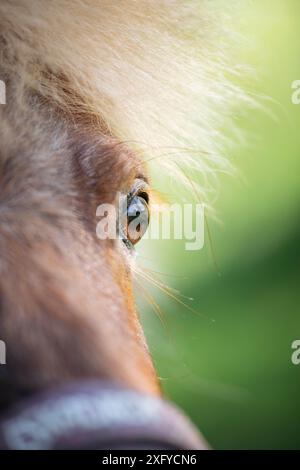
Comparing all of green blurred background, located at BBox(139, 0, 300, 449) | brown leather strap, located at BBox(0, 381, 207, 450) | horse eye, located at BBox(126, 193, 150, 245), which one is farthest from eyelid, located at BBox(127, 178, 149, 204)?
green blurred background, located at BBox(139, 0, 300, 449)

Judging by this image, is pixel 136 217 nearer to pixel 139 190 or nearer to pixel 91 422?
pixel 139 190

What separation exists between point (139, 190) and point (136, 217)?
2.2 inches

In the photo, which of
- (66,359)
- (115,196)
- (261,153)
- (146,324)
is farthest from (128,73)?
(261,153)

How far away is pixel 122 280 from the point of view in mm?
1120

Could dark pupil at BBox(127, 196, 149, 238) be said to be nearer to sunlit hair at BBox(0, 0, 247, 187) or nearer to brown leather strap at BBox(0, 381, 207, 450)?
sunlit hair at BBox(0, 0, 247, 187)

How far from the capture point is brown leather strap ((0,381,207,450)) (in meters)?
0.69

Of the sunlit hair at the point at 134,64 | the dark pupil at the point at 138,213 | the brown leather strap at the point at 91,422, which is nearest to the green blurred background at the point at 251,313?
the sunlit hair at the point at 134,64

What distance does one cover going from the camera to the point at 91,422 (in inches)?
27.3

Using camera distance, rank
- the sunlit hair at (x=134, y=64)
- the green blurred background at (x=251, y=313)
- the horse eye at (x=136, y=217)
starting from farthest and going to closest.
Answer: the green blurred background at (x=251, y=313), the horse eye at (x=136, y=217), the sunlit hair at (x=134, y=64)

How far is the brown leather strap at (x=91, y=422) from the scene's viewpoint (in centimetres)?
69

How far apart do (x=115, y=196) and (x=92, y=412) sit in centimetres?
52

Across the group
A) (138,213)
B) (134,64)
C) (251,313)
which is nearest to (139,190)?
(138,213)

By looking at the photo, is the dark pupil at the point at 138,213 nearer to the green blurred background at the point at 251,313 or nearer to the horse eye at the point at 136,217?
the horse eye at the point at 136,217
